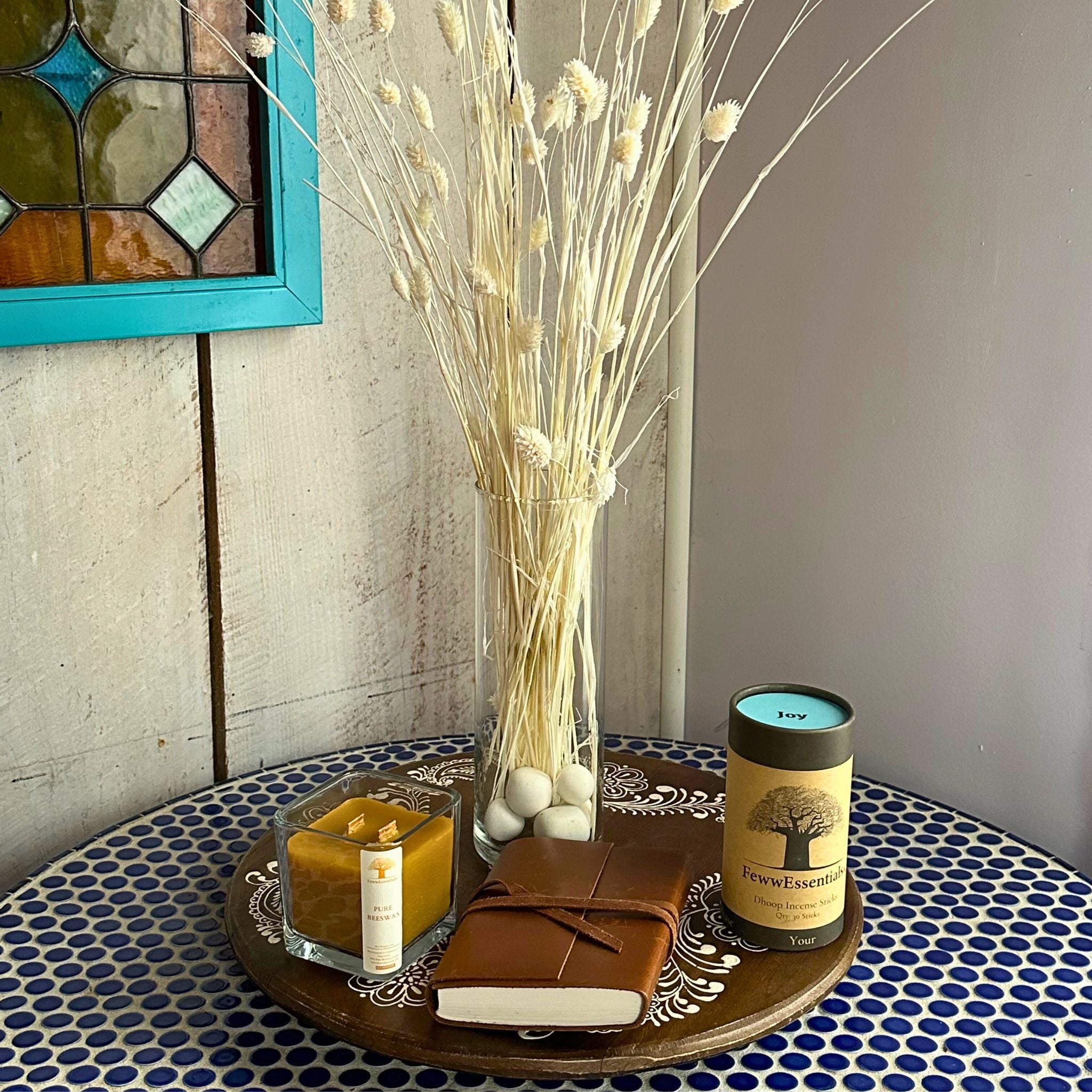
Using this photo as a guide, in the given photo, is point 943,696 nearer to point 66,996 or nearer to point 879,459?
point 879,459

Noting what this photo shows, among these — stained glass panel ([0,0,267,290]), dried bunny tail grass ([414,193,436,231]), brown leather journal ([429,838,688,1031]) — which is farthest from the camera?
stained glass panel ([0,0,267,290])

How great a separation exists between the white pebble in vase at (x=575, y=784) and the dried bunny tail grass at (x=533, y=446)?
0.26m

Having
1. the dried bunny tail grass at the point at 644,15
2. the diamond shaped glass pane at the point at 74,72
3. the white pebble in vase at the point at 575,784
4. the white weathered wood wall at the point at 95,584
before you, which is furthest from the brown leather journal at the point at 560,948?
the diamond shaped glass pane at the point at 74,72

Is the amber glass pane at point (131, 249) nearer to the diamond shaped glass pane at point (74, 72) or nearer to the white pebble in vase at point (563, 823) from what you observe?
the diamond shaped glass pane at point (74, 72)

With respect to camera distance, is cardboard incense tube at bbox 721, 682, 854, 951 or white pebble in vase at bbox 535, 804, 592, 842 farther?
white pebble in vase at bbox 535, 804, 592, 842

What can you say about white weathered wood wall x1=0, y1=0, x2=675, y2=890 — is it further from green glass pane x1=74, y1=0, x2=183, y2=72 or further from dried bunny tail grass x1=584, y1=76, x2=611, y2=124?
dried bunny tail grass x1=584, y1=76, x2=611, y2=124

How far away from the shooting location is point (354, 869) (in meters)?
0.85

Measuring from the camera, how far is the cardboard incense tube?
0.86m

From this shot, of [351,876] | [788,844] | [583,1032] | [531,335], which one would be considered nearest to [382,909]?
[351,876]

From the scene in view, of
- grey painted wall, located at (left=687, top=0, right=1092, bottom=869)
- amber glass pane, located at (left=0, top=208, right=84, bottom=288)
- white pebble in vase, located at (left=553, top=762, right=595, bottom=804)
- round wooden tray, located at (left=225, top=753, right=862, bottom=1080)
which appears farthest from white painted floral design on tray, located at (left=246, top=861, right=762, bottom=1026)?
amber glass pane, located at (left=0, top=208, right=84, bottom=288)

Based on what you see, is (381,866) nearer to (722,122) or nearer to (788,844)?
(788,844)

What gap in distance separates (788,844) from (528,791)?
0.21 meters

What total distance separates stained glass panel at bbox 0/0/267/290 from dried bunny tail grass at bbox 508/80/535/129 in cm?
34

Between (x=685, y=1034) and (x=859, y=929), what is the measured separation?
0.19 m
